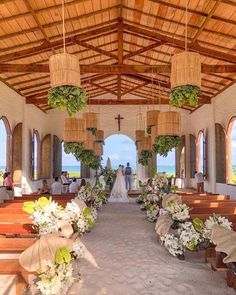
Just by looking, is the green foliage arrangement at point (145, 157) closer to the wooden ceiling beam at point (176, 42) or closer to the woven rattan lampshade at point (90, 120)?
the woven rattan lampshade at point (90, 120)

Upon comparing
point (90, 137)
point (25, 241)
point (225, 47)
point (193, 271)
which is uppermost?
point (225, 47)

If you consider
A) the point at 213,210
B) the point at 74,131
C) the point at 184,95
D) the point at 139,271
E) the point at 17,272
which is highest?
the point at 184,95

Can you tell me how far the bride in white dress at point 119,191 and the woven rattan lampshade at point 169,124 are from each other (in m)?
5.78

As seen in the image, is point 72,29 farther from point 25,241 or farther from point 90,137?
point 25,241

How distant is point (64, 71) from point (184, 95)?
1.86 m

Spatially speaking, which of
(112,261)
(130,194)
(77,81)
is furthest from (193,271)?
(130,194)

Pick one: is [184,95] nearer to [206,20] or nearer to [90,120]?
[206,20]

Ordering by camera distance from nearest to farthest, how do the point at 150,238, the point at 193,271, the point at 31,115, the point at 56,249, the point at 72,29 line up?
the point at 56,249 < the point at 193,271 < the point at 150,238 < the point at 72,29 < the point at 31,115

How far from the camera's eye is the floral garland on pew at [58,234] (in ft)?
11.7

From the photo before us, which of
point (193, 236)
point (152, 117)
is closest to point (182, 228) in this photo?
point (193, 236)

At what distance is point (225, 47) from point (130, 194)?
811cm

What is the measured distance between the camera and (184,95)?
5.52m

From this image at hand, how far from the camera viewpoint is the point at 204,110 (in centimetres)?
1612

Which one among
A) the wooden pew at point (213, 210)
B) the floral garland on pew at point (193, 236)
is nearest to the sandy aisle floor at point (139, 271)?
the floral garland on pew at point (193, 236)
